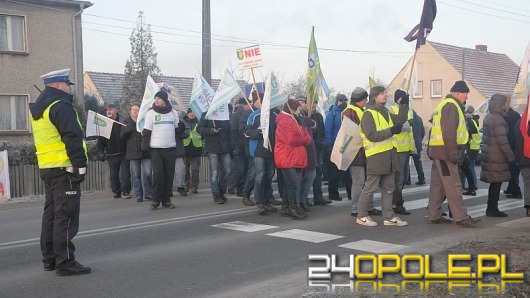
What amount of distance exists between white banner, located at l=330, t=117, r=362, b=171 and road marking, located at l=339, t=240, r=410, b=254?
5.81 ft

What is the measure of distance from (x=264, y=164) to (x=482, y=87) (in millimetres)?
37439

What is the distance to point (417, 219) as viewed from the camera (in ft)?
32.5

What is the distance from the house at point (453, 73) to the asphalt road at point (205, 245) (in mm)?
35734

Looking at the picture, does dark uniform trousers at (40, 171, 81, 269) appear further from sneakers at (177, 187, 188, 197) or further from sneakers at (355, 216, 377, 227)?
sneakers at (177, 187, 188, 197)

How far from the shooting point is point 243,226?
945 cm

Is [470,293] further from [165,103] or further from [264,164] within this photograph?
[165,103]

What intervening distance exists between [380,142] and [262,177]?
2217 mm

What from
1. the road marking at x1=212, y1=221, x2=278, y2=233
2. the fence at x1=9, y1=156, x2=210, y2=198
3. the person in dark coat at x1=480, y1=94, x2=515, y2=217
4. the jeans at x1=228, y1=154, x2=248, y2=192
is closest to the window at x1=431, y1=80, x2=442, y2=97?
the fence at x1=9, y1=156, x2=210, y2=198

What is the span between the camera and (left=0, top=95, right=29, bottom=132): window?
23.8 meters

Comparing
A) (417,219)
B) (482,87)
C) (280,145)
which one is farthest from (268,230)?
(482,87)

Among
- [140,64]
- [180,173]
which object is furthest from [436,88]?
[180,173]

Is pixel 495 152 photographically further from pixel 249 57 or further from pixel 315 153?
pixel 249 57

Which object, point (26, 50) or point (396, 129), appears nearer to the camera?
point (396, 129)

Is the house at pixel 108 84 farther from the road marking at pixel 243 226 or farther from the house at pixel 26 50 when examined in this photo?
the road marking at pixel 243 226
